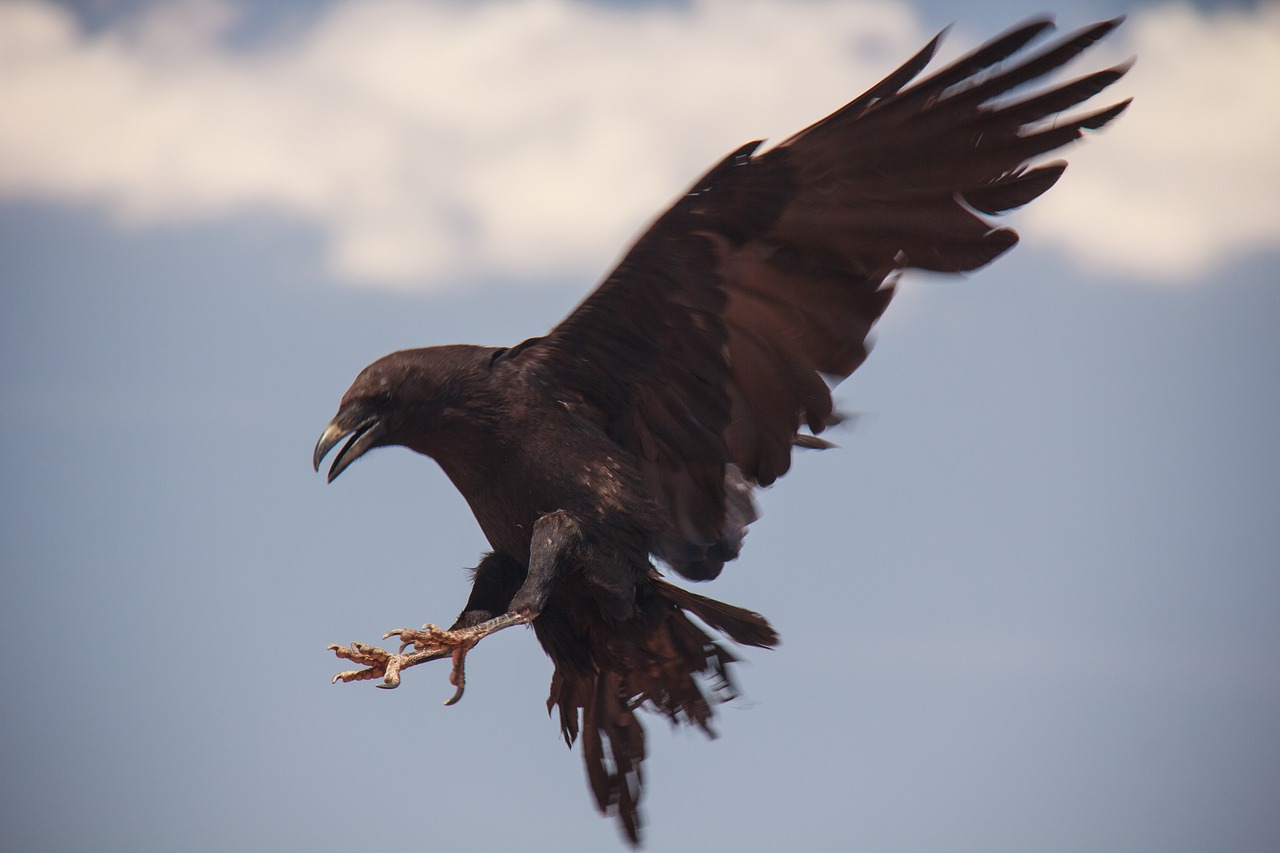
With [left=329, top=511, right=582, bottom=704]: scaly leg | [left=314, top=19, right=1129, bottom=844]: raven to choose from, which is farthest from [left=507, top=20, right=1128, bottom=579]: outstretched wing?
[left=329, top=511, right=582, bottom=704]: scaly leg

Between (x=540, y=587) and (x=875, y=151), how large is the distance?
1.93 meters

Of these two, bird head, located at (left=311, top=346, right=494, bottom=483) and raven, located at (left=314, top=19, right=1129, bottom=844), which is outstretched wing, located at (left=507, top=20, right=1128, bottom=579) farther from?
bird head, located at (left=311, top=346, right=494, bottom=483)

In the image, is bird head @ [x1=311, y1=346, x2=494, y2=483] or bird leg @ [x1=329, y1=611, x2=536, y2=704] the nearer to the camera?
bird leg @ [x1=329, y1=611, x2=536, y2=704]

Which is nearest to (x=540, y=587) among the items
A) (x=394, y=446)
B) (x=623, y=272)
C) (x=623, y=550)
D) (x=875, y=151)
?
(x=623, y=550)

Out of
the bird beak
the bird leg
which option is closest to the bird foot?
the bird leg

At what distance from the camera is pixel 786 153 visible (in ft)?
15.7

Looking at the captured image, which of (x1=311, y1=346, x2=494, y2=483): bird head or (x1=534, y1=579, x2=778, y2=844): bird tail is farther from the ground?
(x1=311, y1=346, x2=494, y2=483): bird head

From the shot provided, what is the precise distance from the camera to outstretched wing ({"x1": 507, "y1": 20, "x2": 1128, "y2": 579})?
4.70 m

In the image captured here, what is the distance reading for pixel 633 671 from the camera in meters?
5.28

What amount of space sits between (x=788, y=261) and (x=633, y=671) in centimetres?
169

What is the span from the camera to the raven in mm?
4684

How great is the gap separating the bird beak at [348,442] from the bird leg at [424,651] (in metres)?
0.70

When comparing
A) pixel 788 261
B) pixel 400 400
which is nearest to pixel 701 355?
pixel 788 261

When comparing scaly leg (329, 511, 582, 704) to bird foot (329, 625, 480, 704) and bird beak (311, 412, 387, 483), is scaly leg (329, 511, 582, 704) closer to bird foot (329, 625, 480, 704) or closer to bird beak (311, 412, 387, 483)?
bird foot (329, 625, 480, 704)
